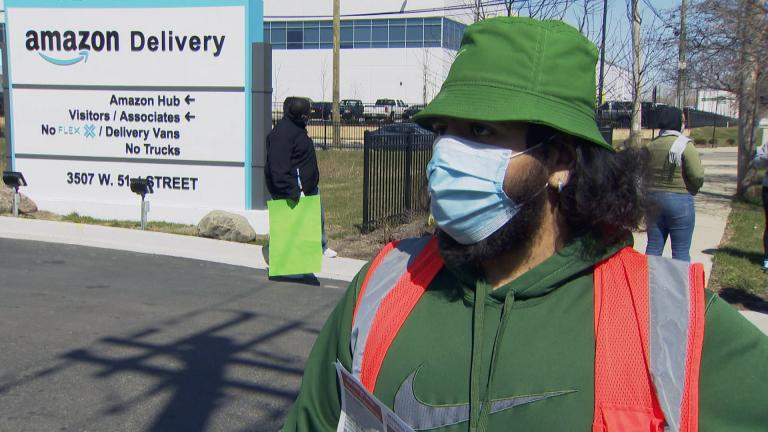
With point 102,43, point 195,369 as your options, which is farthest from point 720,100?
point 195,369

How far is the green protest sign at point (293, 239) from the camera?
335 inches

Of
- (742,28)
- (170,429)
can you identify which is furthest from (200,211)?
(742,28)

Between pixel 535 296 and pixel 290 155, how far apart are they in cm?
709

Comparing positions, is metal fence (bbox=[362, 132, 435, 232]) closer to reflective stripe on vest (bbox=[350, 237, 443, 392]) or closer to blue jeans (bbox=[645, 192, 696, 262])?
blue jeans (bbox=[645, 192, 696, 262])

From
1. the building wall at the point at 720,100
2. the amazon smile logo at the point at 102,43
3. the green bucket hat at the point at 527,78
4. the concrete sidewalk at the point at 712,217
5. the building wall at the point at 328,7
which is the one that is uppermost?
the building wall at the point at 328,7

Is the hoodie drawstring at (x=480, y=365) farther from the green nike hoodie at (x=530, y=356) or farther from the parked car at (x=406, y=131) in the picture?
the parked car at (x=406, y=131)

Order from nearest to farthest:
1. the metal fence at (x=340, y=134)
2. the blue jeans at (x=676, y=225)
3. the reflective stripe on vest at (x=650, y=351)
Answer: the reflective stripe on vest at (x=650, y=351) → the blue jeans at (x=676, y=225) → the metal fence at (x=340, y=134)

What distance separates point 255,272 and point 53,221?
4.33m

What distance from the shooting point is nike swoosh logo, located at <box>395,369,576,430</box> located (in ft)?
5.56

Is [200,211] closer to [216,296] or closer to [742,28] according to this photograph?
[216,296]

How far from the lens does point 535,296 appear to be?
179 centimetres

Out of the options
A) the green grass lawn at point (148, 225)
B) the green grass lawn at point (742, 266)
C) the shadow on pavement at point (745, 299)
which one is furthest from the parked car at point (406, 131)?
the green grass lawn at point (742, 266)

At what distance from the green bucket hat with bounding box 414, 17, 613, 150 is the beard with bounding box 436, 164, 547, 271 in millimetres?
147

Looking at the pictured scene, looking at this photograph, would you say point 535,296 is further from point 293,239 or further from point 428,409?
point 293,239
